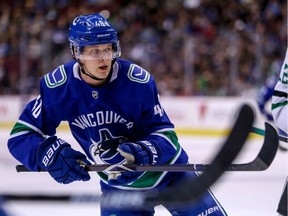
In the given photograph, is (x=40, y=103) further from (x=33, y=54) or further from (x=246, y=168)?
(x=33, y=54)

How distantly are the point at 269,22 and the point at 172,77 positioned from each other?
162cm

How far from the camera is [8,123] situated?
9.25 meters

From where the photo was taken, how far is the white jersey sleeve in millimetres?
2433

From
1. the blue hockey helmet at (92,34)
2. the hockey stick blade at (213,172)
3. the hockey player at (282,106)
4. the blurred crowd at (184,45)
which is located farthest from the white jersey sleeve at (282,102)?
the blurred crowd at (184,45)

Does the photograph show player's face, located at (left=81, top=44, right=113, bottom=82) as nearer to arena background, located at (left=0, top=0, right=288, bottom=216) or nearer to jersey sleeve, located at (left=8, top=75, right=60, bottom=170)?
jersey sleeve, located at (left=8, top=75, right=60, bottom=170)

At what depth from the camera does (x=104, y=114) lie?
2.71 m

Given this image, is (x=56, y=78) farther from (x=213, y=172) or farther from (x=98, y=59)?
(x=213, y=172)

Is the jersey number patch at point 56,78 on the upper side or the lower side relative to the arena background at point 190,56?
upper

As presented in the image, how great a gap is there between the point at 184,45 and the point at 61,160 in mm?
6493

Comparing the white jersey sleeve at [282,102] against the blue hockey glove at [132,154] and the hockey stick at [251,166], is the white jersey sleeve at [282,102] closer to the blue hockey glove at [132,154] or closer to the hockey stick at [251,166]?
the hockey stick at [251,166]

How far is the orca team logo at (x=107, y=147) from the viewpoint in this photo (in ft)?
8.90

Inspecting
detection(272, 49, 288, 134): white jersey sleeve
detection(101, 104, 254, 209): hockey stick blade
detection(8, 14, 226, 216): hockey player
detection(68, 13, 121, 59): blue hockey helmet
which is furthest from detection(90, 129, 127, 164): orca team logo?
detection(101, 104, 254, 209): hockey stick blade

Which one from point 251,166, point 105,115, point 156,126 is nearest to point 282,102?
point 251,166

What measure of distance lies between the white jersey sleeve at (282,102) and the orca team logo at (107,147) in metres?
0.64
